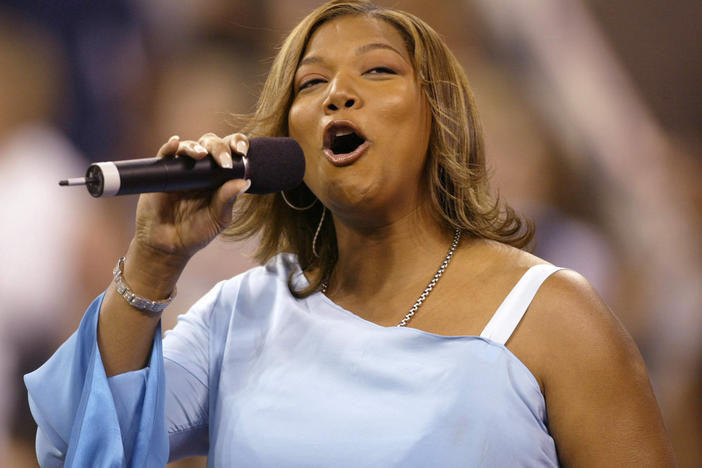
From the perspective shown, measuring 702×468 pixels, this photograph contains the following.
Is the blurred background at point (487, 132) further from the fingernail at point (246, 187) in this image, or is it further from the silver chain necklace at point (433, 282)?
the fingernail at point (246, 187)

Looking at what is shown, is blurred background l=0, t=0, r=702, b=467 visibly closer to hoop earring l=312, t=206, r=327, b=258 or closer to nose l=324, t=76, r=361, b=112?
hoop earring l=312, t=206, r=327, b=258

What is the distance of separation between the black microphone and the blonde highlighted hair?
25cm

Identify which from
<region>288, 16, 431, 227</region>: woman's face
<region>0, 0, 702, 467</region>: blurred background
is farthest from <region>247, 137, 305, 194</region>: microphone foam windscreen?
<region>0, 0, 702, 467</region>: blurred background

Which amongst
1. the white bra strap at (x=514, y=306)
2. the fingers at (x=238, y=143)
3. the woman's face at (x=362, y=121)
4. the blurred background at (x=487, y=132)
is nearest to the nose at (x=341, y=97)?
the woman's face at (x=362, y=121)

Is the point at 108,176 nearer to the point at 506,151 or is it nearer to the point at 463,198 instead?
the point at 463,198

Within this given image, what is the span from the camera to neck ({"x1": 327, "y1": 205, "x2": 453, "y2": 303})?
1.17 m

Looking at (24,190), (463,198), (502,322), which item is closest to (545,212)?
(463,198)

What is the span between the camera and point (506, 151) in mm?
1974

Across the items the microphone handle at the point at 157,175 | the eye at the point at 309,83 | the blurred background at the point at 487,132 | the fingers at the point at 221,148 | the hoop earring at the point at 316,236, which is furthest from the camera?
the blurred background at the point at 487,132

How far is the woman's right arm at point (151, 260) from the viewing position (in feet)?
3.42

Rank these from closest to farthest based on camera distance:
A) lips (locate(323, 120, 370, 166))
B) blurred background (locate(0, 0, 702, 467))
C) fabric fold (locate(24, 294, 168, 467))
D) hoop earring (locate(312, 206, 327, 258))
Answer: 1. fabric fold (locate(24, 294, 168, 467))
2. lips (locate(323, 120, 370, 166))
3. hoop earring (locate(312, 206, 327, 258))
4. blurred background (locate(0, 0, 702, 467))

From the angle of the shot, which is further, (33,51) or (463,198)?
(33,51)

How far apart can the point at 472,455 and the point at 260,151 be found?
0.45 metres

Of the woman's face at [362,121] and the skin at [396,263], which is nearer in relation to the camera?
the skin at [396,263]
